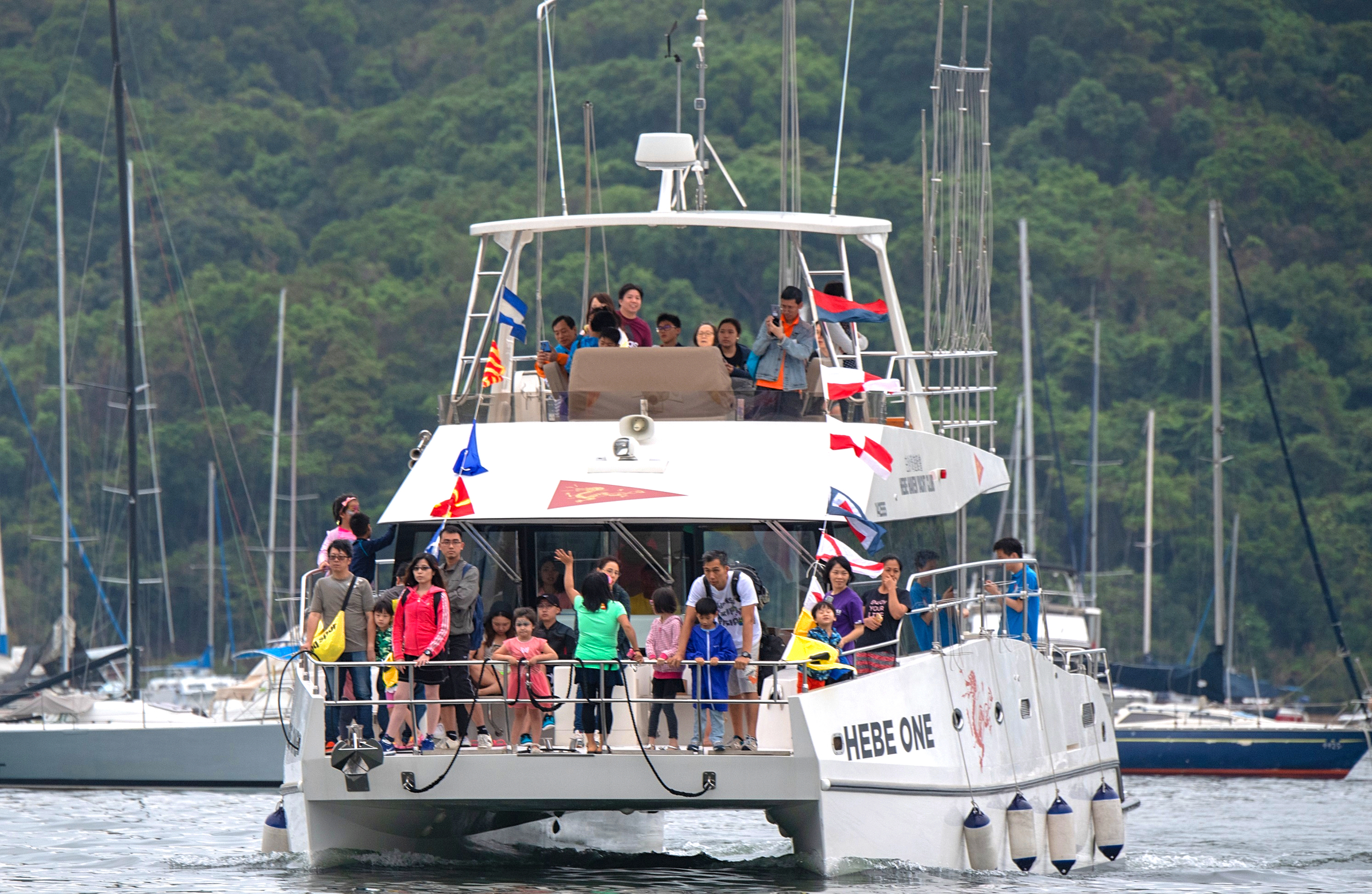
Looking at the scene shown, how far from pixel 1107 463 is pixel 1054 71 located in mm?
24450

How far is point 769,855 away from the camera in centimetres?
1738

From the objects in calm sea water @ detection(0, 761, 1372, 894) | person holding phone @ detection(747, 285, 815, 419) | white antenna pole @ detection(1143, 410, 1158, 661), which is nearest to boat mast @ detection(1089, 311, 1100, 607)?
white antenna pole @ detection(1143, 410, 1158, 661)

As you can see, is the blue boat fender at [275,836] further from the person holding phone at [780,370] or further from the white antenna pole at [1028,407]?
the white antenna pole at [1028,407]

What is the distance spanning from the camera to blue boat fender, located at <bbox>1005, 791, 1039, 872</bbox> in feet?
49.1

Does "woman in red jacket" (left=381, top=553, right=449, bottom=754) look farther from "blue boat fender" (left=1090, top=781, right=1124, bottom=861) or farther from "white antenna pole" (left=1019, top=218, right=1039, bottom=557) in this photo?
"white antenna pole" (left=1019, top=218, right=1039, bottom=557)

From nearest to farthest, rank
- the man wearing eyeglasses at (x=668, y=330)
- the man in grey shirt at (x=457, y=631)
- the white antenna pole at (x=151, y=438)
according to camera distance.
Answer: the man in grey shirt at (x=457, y=631) < the man wearing eyeglasses at (x=668, y=330) < the white antenna pole at (x=151, y=438)

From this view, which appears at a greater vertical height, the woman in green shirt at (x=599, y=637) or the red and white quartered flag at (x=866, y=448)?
the red and white quartered flag at (x=866, y=448)

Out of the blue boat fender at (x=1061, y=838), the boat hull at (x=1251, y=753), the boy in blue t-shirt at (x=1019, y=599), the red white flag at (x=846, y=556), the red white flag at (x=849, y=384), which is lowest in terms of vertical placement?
the boat hull at (x=1251, y=753)

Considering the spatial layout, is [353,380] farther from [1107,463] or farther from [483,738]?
[483,738]

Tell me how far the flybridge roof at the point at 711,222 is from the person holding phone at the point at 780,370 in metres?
0.97

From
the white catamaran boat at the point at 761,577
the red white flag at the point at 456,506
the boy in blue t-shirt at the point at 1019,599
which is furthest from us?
the boy in blue t-shirt at the point at 1019,599

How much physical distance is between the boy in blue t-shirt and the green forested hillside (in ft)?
107

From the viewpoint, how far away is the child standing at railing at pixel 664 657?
13234mm

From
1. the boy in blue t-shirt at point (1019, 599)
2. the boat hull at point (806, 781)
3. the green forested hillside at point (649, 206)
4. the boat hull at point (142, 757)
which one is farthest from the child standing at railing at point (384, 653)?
the green forested hillside at point (649, 206)
